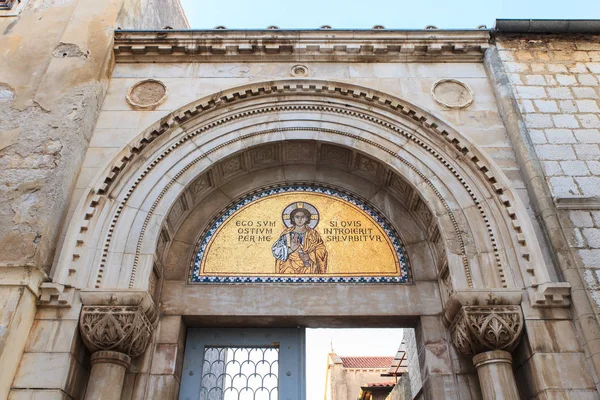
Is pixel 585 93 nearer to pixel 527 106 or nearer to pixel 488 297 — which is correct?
pixel 527 106

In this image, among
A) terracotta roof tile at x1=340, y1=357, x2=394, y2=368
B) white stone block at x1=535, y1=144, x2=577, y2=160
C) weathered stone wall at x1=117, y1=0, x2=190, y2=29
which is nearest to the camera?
white stone block at x1=535, y1=144, x2=577, y2=160

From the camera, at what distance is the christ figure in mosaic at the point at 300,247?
275 inches

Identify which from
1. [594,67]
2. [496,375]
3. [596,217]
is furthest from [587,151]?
[496,375]

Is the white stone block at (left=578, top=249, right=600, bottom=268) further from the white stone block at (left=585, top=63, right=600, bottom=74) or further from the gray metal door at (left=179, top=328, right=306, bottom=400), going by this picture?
the gray metal door at (left=179, top=328, right=306, bottom=400)

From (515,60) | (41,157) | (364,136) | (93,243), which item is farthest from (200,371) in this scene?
(515,60)

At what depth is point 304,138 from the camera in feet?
23.7

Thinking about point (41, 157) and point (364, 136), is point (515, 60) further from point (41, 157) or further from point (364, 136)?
point (41, 157)

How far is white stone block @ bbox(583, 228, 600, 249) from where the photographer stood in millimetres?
5719

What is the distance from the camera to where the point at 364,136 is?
7.16 m

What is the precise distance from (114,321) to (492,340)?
13.7 ft

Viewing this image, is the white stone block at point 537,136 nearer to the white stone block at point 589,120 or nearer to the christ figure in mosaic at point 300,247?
the white stone block at point 589,120

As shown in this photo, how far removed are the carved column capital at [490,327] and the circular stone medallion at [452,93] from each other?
3255 millimetres

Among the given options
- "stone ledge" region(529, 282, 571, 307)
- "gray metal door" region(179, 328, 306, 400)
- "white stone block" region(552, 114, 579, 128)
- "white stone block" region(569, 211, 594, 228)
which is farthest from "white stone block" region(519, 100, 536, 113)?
"gray metal door" region(179, 328, 306, 400)

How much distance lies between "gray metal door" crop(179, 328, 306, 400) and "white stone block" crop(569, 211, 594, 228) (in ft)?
12.4
